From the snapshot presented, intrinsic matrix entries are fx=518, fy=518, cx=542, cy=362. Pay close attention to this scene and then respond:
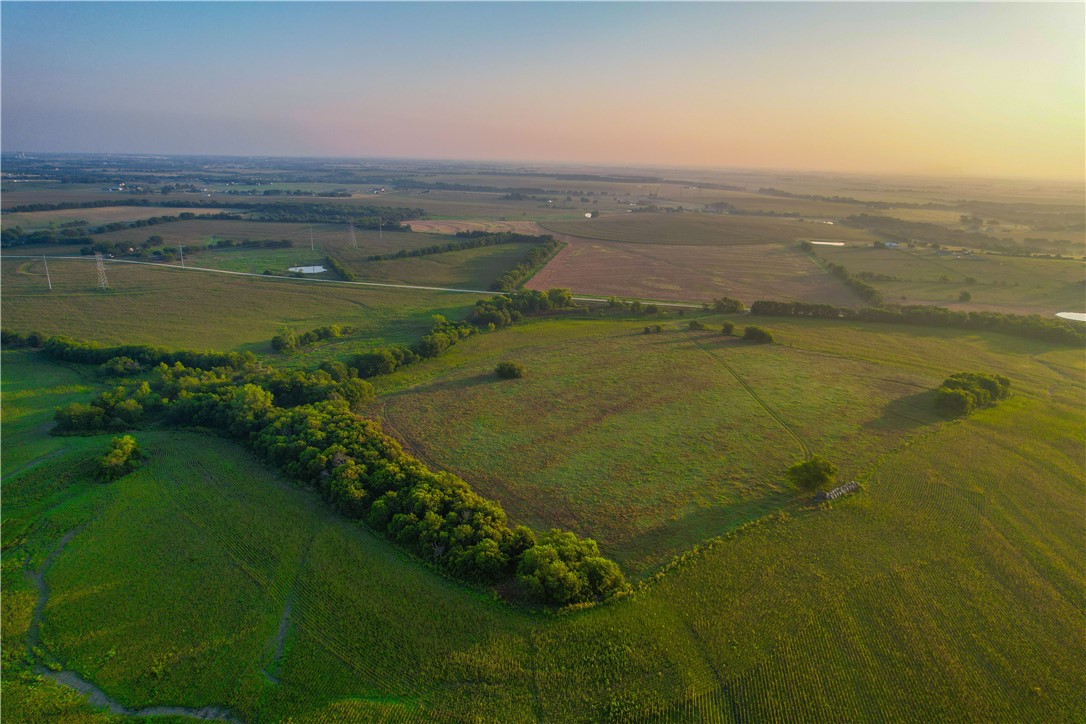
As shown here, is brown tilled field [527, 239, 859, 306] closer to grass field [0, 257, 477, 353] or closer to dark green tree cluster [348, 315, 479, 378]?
grass field [0, 257, 477, 353]

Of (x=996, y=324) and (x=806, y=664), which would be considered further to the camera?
(x=996, y=324)

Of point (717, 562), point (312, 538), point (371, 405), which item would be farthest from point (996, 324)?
point (312, 538)

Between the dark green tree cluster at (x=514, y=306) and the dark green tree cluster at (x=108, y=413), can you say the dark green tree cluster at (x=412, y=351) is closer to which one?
the dark green tree cluster at (x=514, y=306)

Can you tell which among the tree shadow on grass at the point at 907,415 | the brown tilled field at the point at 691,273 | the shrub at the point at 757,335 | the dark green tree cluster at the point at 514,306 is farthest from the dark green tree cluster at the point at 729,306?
the tree shadow on grass at the point at 907,415

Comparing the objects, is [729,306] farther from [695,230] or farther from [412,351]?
[695,230]

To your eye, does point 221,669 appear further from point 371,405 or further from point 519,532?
point 371,405

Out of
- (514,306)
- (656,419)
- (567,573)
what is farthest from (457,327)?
(567,573)
